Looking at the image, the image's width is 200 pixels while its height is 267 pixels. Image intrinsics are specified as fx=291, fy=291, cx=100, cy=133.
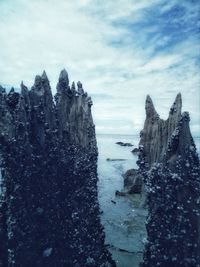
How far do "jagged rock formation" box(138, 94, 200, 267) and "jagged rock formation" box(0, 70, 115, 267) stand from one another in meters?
5.14

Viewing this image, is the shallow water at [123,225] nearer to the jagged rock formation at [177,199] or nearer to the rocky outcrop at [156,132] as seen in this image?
the jagged rock formation at [177,199]

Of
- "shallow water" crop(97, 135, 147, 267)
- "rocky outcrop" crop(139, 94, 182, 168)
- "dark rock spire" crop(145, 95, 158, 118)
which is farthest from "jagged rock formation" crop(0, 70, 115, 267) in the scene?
"shallow water" crop(97, 135, 147, 267)

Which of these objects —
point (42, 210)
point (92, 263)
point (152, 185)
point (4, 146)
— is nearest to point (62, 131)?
point (4, 146)

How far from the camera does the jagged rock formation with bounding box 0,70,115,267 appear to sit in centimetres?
1817

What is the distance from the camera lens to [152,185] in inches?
667

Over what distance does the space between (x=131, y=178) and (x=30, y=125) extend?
3273 cm

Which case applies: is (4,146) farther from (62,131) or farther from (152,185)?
(152,185)

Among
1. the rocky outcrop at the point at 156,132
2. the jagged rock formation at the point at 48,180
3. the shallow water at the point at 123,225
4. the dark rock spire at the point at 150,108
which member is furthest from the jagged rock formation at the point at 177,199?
the shallow water at the point at 123,225

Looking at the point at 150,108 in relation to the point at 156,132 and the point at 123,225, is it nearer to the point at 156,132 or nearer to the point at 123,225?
the point at 156,132

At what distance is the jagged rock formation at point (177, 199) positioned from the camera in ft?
54.1

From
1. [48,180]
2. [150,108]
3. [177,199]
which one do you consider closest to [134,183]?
[48,180]

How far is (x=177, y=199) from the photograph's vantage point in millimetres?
16578

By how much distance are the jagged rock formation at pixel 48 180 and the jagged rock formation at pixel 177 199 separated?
202 inches

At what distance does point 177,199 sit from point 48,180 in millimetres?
8382
